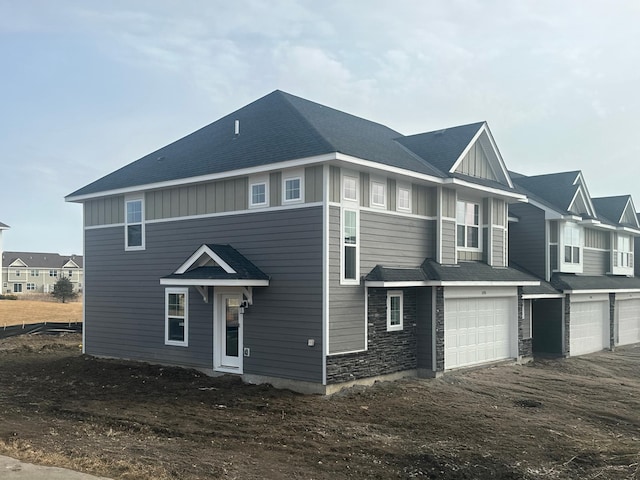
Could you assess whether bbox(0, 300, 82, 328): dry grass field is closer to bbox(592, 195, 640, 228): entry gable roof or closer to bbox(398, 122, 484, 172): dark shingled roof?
bbox(398, 122, 484, 172): dark shingled roof

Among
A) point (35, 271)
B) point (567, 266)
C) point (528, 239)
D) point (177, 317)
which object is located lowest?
point (35, 271)

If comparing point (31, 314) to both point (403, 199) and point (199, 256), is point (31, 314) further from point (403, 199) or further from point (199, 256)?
point (403, 199)

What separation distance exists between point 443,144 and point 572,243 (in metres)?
8.80

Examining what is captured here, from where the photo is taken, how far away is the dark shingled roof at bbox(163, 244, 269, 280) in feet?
47.4

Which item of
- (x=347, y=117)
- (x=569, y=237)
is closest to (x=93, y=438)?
(x=347, y=117)

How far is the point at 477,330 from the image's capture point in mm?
18141

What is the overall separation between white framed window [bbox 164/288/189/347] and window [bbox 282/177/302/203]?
4253 millimetres

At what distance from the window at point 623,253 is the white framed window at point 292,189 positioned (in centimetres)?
1979

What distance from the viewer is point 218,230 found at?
53.2ft

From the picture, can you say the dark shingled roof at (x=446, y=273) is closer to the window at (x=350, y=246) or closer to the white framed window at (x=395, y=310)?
the window at (x=350, y=246)

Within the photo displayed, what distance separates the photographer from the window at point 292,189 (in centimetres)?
1450

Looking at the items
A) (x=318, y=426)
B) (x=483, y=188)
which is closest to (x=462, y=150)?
(x=483, y=188)

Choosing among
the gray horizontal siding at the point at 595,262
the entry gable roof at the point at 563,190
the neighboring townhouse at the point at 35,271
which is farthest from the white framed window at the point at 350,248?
the neighboring townhouse at the point at 35,271

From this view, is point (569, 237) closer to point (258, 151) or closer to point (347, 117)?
point (347, 117)
